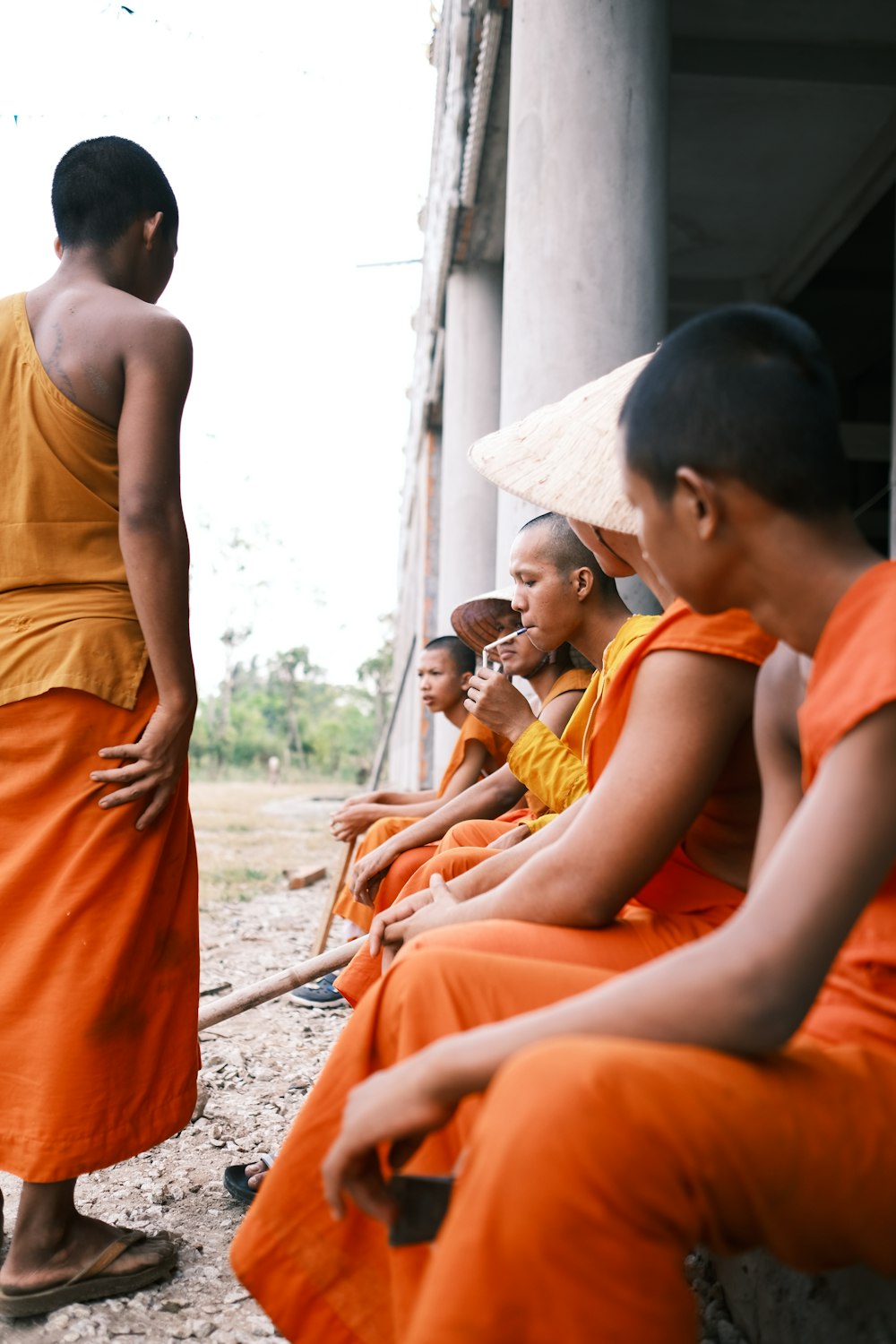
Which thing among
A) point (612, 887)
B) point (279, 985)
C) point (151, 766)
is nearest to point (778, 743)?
point (612, 887)

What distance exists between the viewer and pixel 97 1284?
7.19 feet

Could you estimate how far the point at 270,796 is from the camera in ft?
83.7

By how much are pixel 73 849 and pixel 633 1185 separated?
157 cm

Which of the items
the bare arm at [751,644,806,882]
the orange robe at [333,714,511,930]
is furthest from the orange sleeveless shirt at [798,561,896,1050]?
the orange robe at [333,714,511,930]

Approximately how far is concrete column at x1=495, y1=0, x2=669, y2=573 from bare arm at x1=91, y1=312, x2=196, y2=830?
198 centimetres

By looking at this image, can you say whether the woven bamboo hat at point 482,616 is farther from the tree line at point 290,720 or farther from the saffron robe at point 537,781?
the tree line at point 290,720

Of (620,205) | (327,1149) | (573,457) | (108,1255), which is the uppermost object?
(620,205)

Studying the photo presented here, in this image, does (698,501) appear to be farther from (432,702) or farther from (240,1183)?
(432,702)

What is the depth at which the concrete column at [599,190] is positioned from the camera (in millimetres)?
3990

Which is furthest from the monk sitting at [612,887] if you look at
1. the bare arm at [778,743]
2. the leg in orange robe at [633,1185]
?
the leg in orange robe at [633,1185]

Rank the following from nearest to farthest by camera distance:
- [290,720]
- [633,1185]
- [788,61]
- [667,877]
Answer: [633,1185] < [667,877] < [788,61] < [290,720]

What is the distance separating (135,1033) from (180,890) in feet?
0.99

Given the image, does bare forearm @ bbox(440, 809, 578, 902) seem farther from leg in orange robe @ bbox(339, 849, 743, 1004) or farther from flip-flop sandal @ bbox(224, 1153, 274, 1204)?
flip-flop sandal @ bbox(224, 1153, 274, 1204)

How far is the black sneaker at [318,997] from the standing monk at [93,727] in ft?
7.27
